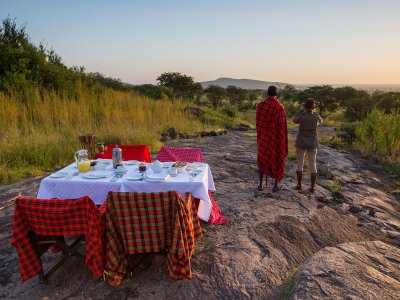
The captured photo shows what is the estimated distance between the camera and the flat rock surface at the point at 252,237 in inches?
110

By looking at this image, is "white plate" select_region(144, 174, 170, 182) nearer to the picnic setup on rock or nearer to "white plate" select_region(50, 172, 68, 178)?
the picnic setup on rock

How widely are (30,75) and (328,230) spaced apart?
9.56 m

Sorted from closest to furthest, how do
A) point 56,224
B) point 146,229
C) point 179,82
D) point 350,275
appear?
1. point 56,224
2. point 146,229
3. point 350,275
4. point 179,82

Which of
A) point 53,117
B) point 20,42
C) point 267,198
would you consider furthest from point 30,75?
point 267,198

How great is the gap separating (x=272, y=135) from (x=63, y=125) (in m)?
5.26

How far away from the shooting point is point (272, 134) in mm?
4902

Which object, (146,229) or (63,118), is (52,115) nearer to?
(63,118)

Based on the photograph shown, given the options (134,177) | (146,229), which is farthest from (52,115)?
(146,229)

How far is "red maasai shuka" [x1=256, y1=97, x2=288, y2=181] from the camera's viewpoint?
4785 millimetres

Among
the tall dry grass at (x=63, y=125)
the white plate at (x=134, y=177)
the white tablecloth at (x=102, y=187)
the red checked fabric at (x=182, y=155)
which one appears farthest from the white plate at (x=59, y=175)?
the tall dry grass at (x=63, y=125)

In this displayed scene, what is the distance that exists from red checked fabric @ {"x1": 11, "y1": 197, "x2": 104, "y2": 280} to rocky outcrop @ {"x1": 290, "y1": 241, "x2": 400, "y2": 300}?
5.16ft

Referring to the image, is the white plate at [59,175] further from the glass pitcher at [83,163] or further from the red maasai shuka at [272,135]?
the red maasai shuka at [272,135]

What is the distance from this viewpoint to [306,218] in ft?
13.9

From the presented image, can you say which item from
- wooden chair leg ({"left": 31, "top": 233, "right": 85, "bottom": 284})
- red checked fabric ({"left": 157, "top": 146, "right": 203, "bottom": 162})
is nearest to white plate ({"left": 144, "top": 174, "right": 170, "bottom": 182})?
wooden chair leg ({"left": 31, "top": 233, "right": 85, "bottom": 284})
